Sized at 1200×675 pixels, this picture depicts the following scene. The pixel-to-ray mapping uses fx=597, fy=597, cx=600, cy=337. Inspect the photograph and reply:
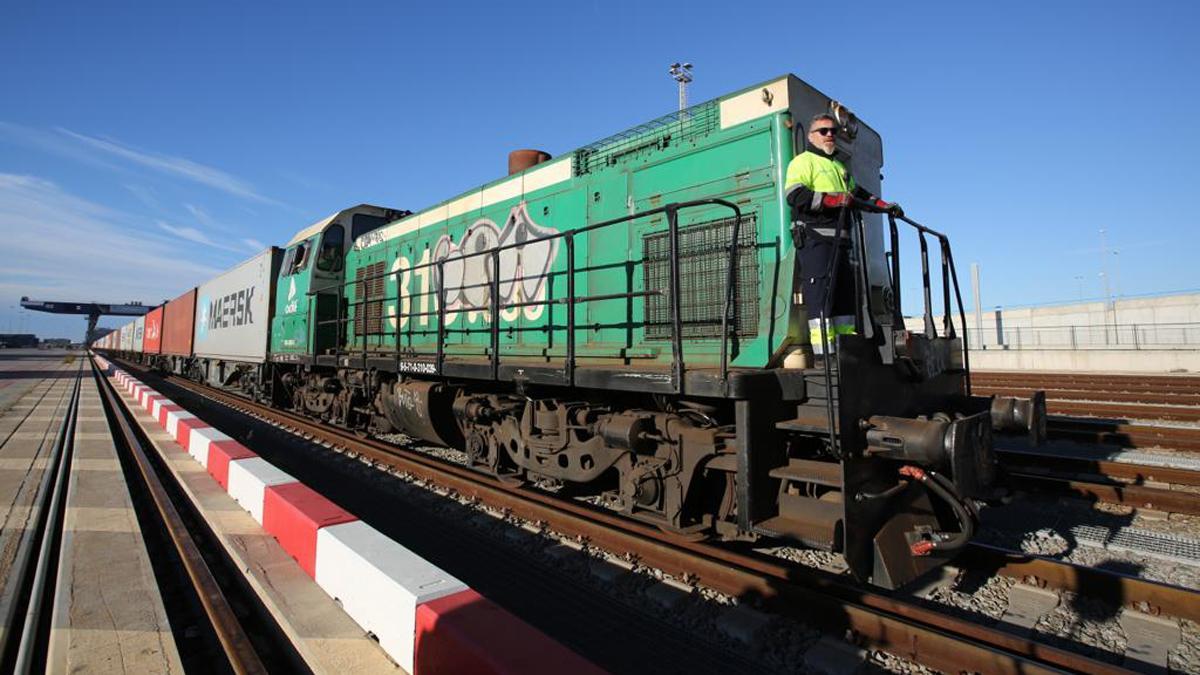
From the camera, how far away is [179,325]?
73.6 feet

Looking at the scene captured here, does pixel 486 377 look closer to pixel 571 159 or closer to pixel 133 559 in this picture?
pixel 571 159

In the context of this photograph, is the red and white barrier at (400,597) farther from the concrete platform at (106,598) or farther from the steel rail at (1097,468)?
the steel rail at (1097,468)

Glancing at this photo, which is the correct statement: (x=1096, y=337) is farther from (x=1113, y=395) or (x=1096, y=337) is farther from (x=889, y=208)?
(x=889, y=208)

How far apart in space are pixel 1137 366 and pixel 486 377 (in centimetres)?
2759

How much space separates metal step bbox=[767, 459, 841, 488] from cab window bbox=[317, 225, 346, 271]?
9187 mm

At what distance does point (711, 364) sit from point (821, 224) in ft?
4.15

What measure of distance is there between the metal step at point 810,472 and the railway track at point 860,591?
0.63 metres

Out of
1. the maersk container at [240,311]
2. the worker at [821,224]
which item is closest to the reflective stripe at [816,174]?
the worker at [821,224]

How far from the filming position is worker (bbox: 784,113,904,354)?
12.3 ft

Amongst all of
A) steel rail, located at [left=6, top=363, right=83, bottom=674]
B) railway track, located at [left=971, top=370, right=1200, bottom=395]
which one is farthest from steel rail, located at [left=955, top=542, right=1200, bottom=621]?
railway track, located at [left=971, top=370, right=1200, bottom=395]

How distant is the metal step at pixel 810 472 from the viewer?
3.43 meters

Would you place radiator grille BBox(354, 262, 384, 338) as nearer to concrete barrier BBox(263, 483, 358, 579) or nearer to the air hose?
concrete barrier BBox(263, 483, 358, 579)

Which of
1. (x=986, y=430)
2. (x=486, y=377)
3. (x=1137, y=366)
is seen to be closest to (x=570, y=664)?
(x=986, y=430)

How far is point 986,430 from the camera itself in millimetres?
3869
